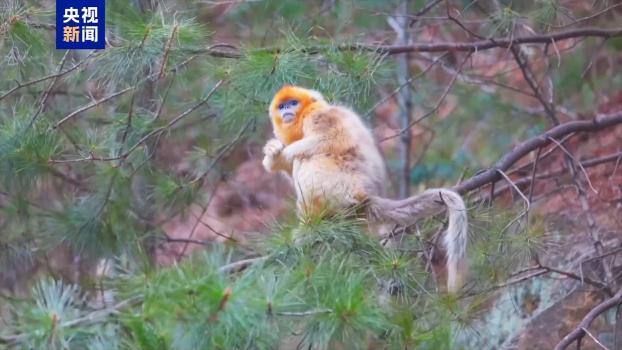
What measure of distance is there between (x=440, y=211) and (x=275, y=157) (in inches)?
30.4

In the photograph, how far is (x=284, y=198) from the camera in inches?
179

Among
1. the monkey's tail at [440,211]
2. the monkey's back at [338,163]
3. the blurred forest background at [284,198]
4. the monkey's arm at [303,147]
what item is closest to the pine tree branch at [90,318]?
the blurred forest background at [284,198]

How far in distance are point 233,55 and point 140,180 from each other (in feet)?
3.51

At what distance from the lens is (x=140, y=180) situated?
5.41 meters

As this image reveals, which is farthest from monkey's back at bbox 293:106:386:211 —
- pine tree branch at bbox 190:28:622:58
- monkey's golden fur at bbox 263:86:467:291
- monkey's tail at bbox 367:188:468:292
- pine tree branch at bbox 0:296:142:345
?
pine tree branch at bbox 0:296:142:345

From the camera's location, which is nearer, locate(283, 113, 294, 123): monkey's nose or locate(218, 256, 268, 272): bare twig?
locate(218, 256, 268, 272): bare twig

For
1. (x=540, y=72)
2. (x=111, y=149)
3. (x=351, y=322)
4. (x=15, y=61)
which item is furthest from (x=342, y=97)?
(x=540, y=72)

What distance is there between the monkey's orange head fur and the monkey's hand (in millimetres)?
75

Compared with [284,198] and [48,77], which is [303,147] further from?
[48,77]

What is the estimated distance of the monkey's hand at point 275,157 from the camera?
4.51m

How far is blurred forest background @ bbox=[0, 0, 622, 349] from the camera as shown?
117 inches

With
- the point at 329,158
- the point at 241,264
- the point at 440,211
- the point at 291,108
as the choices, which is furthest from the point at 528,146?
the point at 241,264

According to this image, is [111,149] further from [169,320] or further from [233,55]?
[169,320]

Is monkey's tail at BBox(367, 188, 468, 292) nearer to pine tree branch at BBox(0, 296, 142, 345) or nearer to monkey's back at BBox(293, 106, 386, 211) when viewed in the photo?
monkey's back at BBox(293, 106, 386, 211)
